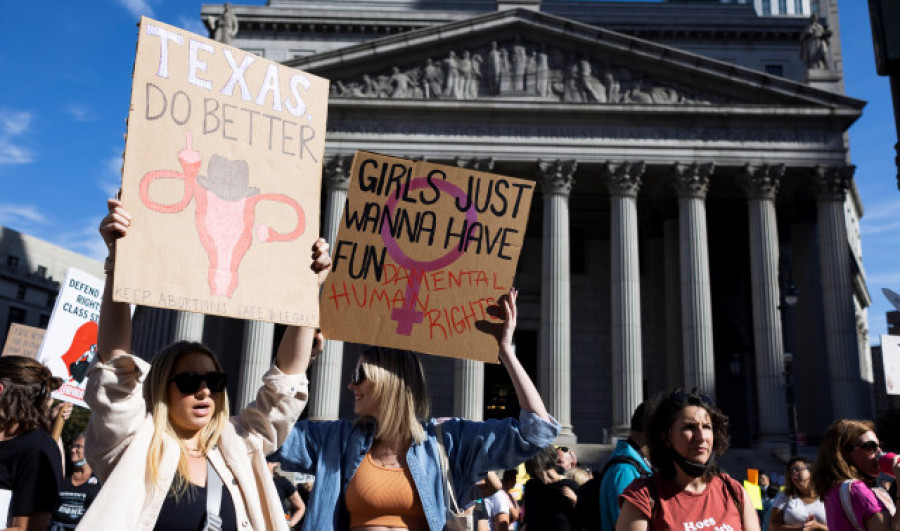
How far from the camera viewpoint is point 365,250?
5.50m

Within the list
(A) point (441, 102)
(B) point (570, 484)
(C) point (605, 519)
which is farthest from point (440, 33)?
(C) point (605, 519)

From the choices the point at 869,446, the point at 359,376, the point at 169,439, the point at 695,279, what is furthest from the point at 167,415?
the point at 695,279

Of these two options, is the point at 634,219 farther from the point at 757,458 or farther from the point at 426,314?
the point at 426,314

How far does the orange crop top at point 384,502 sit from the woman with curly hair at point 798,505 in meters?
5.14

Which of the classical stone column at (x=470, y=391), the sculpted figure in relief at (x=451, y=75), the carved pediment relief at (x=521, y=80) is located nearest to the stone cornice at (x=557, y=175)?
the carved pediment relief at (x=521, y=80)

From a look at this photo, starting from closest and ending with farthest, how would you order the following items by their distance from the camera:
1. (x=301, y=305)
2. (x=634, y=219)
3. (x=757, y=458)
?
(x=301, y=305)
(x=757, y=458)
(x=634, y=219)

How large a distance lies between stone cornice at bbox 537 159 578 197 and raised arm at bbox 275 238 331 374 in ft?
93.6

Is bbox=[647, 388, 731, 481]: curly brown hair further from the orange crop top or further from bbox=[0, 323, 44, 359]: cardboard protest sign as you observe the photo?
bbox=[0, 323, 44, 359]: cardboard protest sign

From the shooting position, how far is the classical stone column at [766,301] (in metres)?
30.3

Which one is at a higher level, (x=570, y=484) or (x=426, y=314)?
(x=426, y=314)

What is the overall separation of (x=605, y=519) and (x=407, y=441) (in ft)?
7.43

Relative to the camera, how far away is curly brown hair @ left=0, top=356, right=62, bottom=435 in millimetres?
4941

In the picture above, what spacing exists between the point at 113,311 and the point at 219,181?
3.03ft

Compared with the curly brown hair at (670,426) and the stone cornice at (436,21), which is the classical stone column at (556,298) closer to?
the stone cornice at (436,21)
